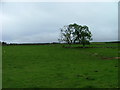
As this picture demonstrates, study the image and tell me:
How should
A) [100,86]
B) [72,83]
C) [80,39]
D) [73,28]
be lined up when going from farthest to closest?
[73,28], [80,39], [72,83], [100,86]

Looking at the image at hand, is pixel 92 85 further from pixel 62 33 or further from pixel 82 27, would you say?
pixel 62 33

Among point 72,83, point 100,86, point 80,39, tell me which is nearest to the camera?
point 100,86

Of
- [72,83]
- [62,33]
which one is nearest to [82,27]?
[62,33]

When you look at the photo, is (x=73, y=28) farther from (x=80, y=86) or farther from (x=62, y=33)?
(x=80, y=86)

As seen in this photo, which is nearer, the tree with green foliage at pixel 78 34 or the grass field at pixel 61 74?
the grass field at pixel 61 74

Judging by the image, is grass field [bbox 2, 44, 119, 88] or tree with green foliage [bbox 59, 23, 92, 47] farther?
tree with green foliage [bbox 59, 23, 92, 47]

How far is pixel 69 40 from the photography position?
9281 centimetres

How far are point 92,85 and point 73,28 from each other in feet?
256

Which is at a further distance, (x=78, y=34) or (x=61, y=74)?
(x=78, y=34)

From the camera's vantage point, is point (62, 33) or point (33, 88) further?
point (62, 33)

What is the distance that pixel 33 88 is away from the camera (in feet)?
44.0

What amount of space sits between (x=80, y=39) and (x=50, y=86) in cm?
7033

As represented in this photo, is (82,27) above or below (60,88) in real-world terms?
above

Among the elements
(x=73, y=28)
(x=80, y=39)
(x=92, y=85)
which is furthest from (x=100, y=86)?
(x=73, y=28)
